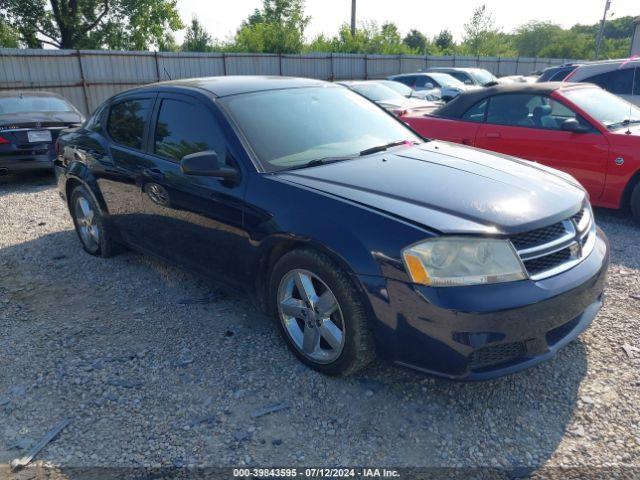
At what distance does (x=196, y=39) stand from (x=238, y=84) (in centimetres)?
3136

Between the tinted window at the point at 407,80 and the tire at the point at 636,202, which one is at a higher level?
the tinted window at the point at 407,80

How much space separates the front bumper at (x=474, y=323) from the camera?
2.35 metres

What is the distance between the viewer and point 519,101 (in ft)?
20.6

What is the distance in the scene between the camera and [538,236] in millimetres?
2580

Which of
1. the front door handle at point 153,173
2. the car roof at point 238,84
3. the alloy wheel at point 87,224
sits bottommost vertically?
the alloy wheel at point 87,224

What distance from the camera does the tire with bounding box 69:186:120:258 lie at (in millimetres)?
4801

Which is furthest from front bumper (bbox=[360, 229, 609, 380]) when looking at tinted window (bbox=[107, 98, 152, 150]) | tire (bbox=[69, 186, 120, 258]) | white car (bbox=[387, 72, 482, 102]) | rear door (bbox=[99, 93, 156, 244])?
white car (bbox=[387, 72, 482, 102])

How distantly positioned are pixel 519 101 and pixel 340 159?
12.8ft

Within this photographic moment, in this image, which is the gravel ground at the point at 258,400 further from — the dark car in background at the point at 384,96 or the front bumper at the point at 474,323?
the dark car in background at the point at 384,96

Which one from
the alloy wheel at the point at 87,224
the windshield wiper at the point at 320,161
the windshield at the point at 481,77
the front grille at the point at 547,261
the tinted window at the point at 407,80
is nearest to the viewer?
the front grille at the point at 547,261

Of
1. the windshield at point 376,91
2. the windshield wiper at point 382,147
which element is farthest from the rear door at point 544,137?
the windshield at point 376,91

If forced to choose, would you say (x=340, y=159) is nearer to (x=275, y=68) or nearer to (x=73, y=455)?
(x=73, y=455)

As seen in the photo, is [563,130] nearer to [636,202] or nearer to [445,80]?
[636,202]

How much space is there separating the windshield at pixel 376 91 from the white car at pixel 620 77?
3.93 metres
